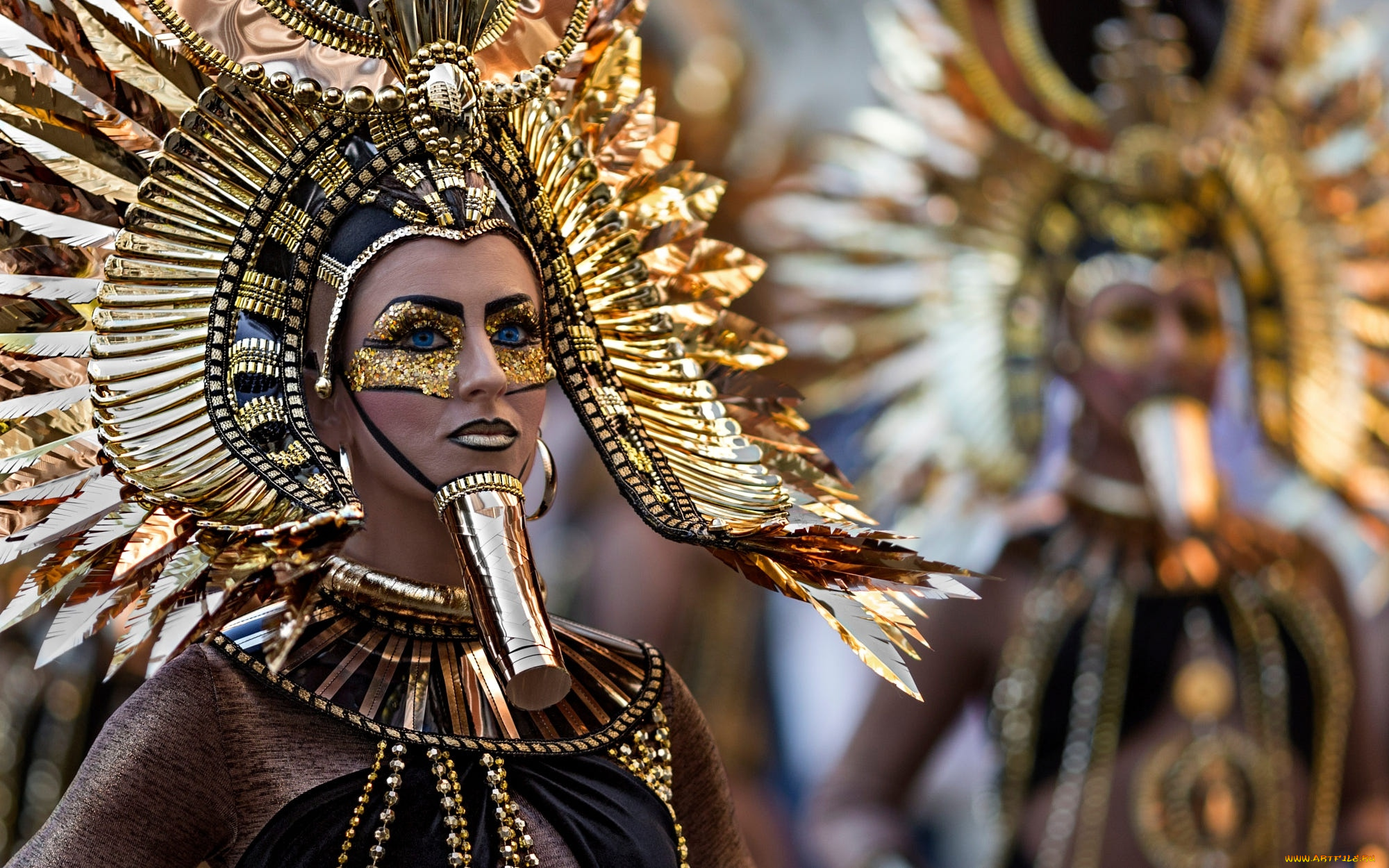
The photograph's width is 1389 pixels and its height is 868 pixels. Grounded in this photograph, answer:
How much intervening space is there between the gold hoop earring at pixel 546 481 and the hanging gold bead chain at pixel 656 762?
19cm

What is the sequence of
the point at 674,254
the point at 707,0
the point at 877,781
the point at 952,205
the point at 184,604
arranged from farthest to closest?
the point at 707,0, the point at 952,205, the point at 877,781, the point at 674,254, the point at 184,604

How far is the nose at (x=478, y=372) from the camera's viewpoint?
1.26m

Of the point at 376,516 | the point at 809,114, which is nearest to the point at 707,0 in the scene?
the point at 809,114

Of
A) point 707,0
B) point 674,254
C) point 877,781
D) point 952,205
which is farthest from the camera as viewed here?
point 707,0

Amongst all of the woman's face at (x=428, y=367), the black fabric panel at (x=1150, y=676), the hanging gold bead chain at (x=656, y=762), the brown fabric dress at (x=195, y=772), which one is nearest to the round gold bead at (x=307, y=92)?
the woman's face at (x=428, y=367)

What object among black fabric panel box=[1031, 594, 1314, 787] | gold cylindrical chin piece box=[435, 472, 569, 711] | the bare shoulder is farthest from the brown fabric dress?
the bare shoulder

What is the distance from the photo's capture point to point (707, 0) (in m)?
→ 3.88

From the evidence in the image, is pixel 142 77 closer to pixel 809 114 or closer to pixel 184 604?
pixel 184 604

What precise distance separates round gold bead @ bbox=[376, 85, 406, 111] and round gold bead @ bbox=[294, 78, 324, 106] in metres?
0.04

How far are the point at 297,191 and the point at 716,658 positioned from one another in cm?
229

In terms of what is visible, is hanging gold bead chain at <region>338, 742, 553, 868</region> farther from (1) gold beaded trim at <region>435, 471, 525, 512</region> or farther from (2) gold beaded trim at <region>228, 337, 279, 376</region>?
(2) gold beaded trim at <region>228, 337, 279, 376</region>

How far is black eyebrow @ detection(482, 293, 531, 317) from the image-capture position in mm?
1288

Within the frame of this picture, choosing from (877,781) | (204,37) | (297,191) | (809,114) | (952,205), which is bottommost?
(877,781)

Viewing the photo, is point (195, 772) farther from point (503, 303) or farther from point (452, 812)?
point (503, 303)
